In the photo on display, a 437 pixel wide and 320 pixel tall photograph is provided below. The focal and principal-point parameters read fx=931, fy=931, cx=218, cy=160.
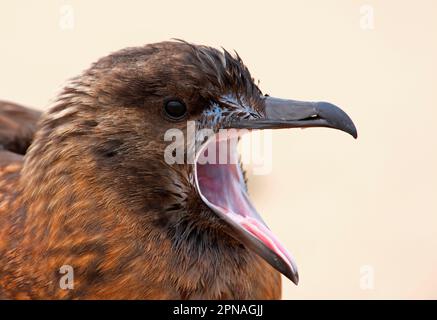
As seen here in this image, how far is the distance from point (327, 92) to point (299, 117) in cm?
530

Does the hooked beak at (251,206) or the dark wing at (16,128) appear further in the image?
the dark wing at (16,128)

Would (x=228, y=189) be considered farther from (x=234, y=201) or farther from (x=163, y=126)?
(x=163, y=126)

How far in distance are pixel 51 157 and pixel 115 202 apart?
350 mm

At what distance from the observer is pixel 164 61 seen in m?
3.93

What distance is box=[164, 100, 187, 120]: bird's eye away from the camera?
391 centimetres

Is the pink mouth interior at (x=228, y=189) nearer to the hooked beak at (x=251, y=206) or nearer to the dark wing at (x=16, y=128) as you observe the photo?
the hooked beak at (x=251, y=206)

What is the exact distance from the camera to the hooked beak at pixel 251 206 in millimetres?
3857

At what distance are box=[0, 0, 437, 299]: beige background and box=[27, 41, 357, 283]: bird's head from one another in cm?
295

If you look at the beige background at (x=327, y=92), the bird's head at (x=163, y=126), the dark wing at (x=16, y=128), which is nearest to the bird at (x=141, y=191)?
the bird's head at (x=163, y=126)


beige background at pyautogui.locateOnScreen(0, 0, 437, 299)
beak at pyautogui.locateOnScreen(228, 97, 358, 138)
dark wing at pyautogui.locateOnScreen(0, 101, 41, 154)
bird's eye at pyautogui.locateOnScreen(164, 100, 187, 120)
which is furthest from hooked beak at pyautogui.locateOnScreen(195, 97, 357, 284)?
beige background at pyautogui.locateOnScreen(0, 0, 437, 299)

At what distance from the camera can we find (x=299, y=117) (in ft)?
12.9

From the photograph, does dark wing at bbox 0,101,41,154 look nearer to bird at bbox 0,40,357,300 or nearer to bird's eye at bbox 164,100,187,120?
bird at bbox 0,40,357,300

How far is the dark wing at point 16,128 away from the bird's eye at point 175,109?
1496 mm
